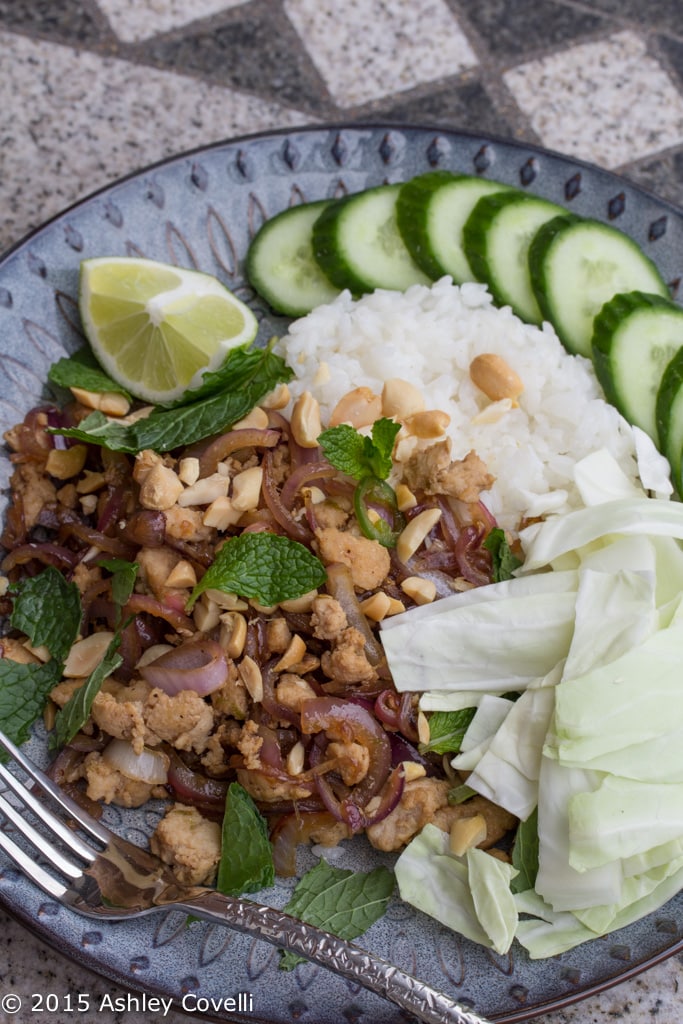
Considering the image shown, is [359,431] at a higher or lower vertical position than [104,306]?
lower

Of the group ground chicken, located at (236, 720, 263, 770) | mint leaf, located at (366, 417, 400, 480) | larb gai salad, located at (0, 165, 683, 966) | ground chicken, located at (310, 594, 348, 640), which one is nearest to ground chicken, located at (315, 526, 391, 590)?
larb gai salad, located at (0, 165, 683, 966)

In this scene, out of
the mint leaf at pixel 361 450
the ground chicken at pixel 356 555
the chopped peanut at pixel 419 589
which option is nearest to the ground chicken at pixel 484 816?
the chopped peanut at pixel 419 589

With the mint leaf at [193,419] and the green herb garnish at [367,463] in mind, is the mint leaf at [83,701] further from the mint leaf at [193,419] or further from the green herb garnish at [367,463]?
the green herb garnish at [367,463]

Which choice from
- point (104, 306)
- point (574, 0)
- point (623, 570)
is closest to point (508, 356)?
point (623, 570)

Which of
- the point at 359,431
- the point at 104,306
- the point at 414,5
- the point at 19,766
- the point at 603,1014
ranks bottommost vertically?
the point at 603,1014

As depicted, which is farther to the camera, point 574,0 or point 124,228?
point 574,0

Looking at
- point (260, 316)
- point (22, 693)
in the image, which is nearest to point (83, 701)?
point (22, 693)

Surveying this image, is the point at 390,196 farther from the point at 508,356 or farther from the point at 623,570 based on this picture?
the point at 623,570
